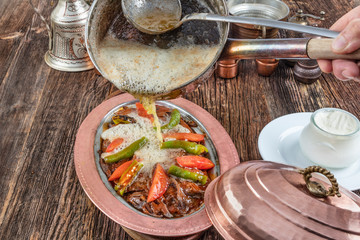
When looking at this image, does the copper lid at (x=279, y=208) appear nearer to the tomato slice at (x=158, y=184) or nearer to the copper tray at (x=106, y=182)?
the copper tray at (x=106, y=182)

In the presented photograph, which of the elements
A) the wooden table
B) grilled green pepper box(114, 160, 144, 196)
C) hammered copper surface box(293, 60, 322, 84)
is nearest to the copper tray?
grilled green pepper box(114, 160, 144, 196)

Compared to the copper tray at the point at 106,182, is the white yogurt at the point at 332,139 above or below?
above

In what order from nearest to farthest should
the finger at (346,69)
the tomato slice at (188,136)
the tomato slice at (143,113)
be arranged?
the finger at (346,69)
the tomato slice at (188,136)
the tomato slice at (143,113)

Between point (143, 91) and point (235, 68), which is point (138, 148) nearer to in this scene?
point (143, 91)

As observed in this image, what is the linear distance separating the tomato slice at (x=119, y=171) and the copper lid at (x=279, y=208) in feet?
2.05

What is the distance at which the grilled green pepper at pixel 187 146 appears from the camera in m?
1.67

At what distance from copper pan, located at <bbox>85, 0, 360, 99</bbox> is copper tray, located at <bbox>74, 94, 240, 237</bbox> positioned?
19.8 inches

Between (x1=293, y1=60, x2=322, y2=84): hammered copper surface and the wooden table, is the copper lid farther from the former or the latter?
(x1=293, y1=60, x2=322, y2=84): hammered copper surface

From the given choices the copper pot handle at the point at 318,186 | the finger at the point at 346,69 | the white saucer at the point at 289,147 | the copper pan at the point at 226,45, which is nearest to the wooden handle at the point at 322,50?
the copper pan at the point at 226,45

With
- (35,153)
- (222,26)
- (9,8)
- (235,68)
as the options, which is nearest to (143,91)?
(222,26)

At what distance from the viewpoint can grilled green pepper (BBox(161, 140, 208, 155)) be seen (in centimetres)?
167

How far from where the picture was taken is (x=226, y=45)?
1.15 meters

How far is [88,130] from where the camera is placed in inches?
68.0

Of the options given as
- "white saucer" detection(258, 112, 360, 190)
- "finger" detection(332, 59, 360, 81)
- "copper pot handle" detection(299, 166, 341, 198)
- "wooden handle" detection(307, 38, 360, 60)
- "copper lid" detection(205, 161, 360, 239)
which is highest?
"wooden handle" detection(307, 38, 360, 60)
